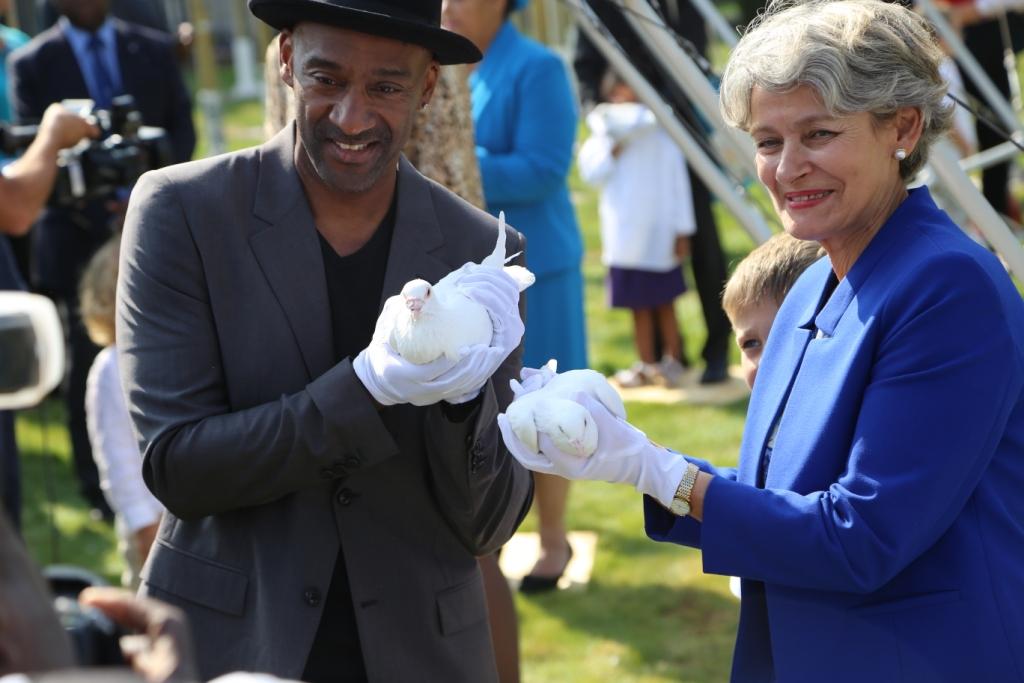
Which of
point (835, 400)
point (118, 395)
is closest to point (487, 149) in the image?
point (118, 395)

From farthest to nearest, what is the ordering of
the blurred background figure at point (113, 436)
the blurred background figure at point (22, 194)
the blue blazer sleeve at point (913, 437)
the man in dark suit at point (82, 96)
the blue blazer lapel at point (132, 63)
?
the blue blazer lapel at point (132, 63) < the man in dark suit at point (82, 96) < the blurred background figure at point (113, 436) < the blurred background figure at point (22, 194) < the blue blazer sleeve at point (913, 437)

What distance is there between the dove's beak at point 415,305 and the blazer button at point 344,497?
399mm

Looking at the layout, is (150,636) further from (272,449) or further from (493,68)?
(493,68)

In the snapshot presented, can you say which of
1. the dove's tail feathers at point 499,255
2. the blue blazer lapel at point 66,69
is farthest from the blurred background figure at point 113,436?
the blue blazer lapel at point 66,69

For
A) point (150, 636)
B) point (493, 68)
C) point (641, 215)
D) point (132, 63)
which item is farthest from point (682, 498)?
point (641, 215)

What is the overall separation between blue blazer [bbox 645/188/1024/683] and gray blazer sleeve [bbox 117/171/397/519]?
1.91ft

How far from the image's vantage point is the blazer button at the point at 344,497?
2.40m

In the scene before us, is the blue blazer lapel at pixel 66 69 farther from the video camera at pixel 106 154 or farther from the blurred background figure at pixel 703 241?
the blurred background figure at pixel 703 241

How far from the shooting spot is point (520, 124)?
4.66 meters

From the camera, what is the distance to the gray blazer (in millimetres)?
2299

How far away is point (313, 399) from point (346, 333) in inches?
8.2

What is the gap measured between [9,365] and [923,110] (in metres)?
1.42

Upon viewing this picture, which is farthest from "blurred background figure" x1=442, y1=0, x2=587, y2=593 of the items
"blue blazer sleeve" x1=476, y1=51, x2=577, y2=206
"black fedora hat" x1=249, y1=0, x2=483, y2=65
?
"black fedora hat" x1=249, y1=0, x2=483, y2=65

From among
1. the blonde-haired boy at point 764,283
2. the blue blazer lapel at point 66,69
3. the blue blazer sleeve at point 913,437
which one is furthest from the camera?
the blue blazer lapel at point 66,69
